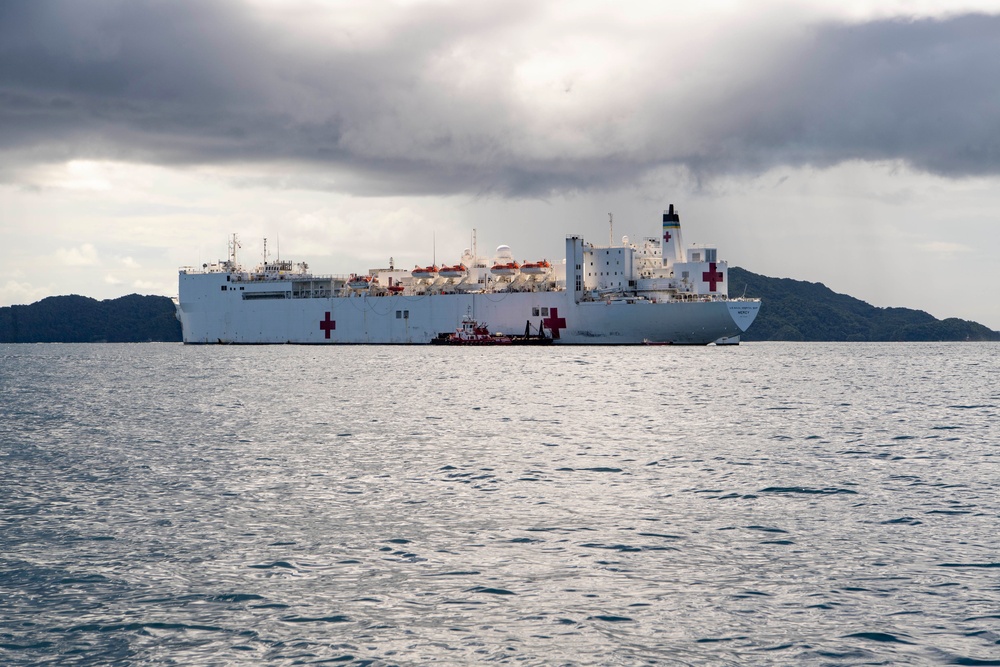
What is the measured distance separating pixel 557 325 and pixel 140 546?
262 ft

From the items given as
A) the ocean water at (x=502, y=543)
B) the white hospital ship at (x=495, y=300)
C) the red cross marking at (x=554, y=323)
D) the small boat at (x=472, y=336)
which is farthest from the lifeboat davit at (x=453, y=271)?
the ocean water at (x=502, y=543)

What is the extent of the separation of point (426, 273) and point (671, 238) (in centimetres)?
2629

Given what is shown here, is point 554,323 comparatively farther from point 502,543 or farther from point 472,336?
point 502,543

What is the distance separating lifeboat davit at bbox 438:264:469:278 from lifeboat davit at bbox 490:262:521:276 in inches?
135

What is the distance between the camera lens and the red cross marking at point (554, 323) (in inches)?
3558

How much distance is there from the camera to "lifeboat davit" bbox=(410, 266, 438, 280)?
101438mm

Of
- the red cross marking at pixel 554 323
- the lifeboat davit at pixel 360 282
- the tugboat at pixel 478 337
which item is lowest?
the tugboat at pixel 478 337

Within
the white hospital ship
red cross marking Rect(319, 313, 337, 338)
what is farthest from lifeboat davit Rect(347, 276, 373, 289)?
red cross marking Rect(319, 313, 337, 338)

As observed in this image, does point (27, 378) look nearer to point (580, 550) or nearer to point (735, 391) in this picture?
point (735, 391)

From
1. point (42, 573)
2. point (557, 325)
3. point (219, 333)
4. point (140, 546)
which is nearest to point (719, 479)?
point (140, 546)

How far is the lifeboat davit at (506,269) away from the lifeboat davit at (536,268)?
1.11 metres

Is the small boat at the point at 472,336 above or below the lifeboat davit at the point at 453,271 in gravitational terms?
below

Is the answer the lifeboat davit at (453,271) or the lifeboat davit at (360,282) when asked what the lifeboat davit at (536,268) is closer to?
the lifeboat davit at (453,271)

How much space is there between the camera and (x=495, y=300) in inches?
3706
